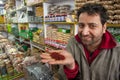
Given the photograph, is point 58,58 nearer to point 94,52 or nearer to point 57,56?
point 57,56

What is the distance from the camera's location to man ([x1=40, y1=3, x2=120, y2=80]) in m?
1.12

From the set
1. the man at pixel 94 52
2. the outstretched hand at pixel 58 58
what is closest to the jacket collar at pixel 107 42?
the man at pixel 94 52

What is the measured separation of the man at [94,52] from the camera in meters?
1.12

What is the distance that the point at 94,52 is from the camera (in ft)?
4.00

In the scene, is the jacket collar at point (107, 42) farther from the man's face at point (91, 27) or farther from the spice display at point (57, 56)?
the spice display at point (57, 56)

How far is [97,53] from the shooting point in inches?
47.4

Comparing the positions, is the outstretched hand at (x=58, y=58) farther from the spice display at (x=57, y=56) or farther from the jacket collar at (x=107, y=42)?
the jacket collar at (x=107, y=42)

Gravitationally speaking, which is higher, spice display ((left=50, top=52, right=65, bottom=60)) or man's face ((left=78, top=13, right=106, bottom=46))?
man's face ((left=78, top=13, right=106, bottom=46))

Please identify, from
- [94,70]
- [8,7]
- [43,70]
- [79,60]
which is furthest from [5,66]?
[8,7]

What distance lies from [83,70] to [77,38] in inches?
12.0

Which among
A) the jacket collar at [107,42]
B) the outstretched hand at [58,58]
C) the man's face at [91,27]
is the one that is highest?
the man's face at [91,27]

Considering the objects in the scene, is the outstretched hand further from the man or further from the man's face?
the man's face

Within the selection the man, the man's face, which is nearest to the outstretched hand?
the man

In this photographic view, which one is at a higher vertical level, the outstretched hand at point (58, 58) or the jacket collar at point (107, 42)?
the jacket collar at point (107, 42)
